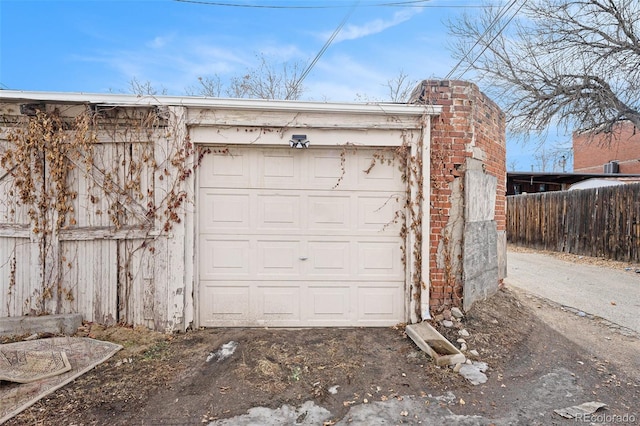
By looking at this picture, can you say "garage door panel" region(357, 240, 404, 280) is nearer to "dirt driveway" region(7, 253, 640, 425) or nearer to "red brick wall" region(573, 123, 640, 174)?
"dirt driveway" region(7, 253, 640, 425)

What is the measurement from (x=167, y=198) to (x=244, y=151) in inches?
42.8

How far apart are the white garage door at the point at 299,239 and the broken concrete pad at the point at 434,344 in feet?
1.26

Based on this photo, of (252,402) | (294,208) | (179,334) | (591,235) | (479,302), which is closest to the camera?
(252,402)

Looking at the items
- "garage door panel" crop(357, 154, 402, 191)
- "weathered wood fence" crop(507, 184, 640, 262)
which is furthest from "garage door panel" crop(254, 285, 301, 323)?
"weathered wood fence" crop(507, 184, 640, 262)

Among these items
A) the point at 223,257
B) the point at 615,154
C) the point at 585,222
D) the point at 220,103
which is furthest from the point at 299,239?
the point at 615,154

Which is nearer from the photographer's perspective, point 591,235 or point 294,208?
point 294,208

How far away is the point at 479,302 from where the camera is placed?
15.1ft

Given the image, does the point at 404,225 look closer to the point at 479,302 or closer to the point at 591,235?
the point at 479,302

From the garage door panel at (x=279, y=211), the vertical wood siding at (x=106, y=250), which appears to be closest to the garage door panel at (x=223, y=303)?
the vertical wood siding at (x=106, y=250)

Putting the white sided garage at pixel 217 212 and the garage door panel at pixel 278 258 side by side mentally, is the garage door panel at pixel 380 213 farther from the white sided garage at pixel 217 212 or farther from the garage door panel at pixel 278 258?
the garage door panel at pixel 278 258

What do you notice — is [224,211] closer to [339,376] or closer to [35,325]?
[339,376]

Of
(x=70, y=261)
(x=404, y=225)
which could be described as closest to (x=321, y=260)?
(x=404, y=225)

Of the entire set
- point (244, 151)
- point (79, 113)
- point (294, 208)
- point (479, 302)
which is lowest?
point (479, 302)

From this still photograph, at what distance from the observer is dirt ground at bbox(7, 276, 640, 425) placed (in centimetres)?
272
